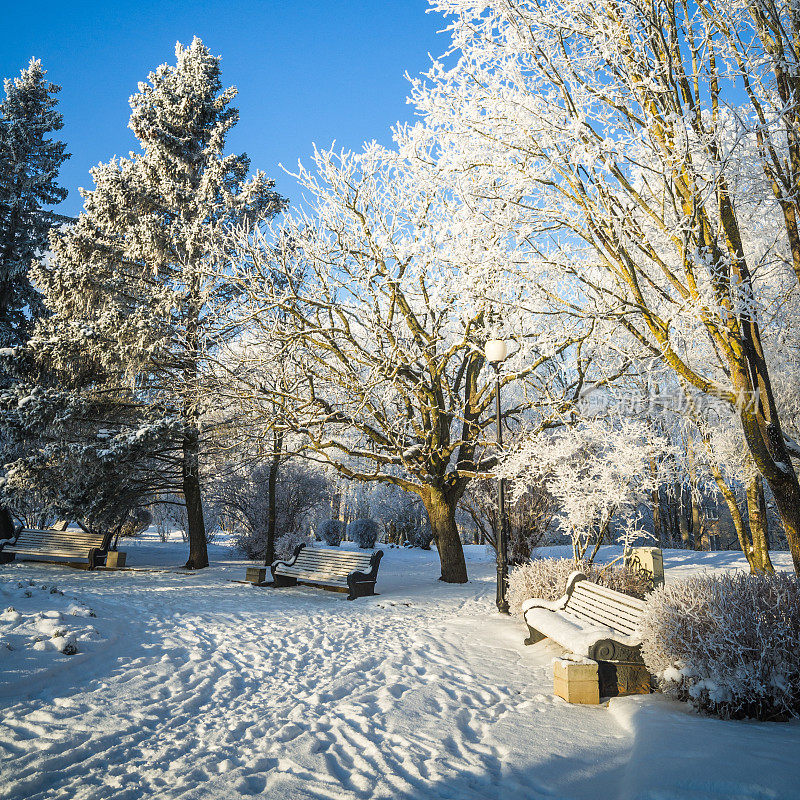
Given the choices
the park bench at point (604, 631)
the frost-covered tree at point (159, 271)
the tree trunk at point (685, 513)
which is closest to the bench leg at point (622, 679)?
the park bench at point (604, 631)

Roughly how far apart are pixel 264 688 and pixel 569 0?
7130 millimetres

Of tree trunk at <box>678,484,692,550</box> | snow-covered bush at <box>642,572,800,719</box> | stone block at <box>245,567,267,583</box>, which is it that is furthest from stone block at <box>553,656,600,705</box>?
tree trunk at <box>678,484,692,550</box>

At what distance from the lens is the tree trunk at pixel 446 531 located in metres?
11.6

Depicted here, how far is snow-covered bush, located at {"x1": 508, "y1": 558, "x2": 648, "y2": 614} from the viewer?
7043 millimetres

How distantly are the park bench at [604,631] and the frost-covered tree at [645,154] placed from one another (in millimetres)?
1588

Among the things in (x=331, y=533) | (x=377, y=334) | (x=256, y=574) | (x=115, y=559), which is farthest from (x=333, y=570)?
(x=331, y=533)

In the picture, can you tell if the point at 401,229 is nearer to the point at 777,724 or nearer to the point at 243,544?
the point at 777,724

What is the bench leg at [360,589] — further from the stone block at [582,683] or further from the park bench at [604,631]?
the stone block at [582,683]

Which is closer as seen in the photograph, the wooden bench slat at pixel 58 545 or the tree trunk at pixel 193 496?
the tree trunk at pixel 193 496

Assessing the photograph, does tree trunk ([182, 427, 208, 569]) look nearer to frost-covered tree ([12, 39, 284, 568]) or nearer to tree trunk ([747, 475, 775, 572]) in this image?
frost-covered tree ([12, 39, 284, 568])

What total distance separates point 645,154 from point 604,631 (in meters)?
4.37

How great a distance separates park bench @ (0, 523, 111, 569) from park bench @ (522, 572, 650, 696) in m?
12.7

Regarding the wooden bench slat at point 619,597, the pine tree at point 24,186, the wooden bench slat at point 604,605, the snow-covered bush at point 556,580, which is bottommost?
the snow-covered bush at point 556,580

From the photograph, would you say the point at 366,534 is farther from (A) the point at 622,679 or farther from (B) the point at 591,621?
(A) the point at 622,679
